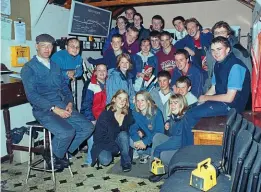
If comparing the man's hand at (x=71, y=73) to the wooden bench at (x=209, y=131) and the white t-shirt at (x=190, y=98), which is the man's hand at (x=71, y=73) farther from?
the wooden bench at (x=209, y=131)

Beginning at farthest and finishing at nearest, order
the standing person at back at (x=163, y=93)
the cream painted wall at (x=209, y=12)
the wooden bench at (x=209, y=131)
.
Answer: the cream painted wall at (x=209, y=12), the standing person at back at (x=163, y=93), the wooden bench at (x=209, y=131)

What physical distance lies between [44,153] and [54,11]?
93.0 inches

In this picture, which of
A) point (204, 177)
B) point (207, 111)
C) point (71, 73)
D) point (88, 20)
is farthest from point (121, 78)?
point (204, 177)

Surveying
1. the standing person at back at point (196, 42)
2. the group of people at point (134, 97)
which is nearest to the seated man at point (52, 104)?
the group of people at point (134, 97)

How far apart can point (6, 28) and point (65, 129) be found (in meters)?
1.49

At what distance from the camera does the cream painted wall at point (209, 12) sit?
20.6 ft

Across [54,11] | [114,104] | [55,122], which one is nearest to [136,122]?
[114,104]

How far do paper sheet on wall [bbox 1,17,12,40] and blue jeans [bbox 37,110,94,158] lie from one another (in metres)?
1.13

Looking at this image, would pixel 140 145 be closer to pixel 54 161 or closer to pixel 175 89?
pixel 175 89

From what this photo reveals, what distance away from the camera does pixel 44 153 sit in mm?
3279

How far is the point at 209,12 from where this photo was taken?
649 cm

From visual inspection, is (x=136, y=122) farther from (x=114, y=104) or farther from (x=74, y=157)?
(x=74, y=157)

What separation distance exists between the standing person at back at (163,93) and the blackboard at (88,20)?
6.41 feet

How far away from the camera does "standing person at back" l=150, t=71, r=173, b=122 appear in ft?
12.0
